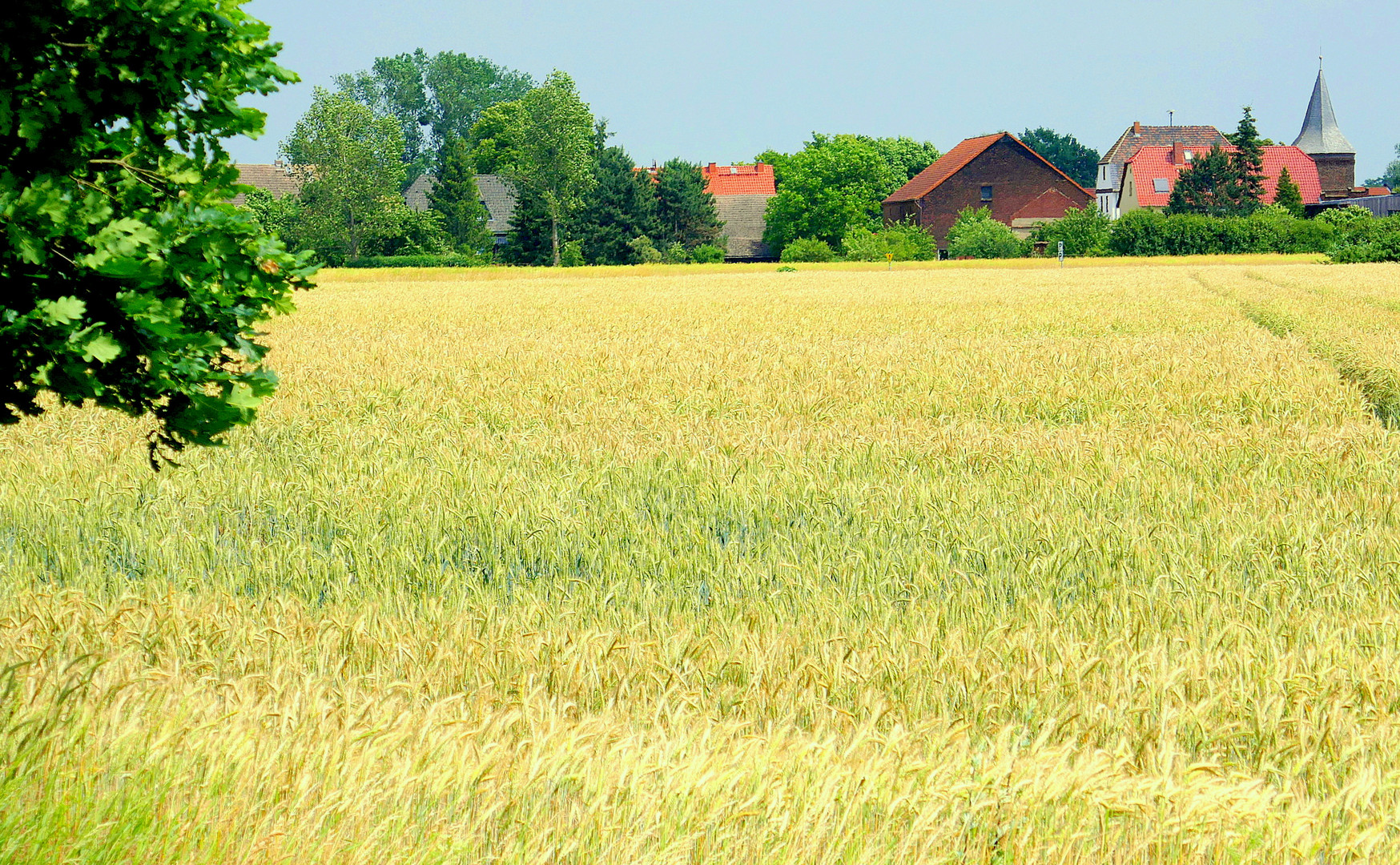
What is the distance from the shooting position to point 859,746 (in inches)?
145

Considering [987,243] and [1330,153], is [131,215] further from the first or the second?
[1330,153]

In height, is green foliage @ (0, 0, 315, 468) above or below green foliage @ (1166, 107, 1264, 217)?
below

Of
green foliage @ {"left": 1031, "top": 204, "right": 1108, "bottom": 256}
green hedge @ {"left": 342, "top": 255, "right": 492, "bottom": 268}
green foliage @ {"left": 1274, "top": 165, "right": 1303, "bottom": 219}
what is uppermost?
green foliage @ {"left": 1274, "top": 165, "right": 1303, "bottom": 219}

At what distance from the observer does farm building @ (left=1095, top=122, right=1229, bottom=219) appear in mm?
108812

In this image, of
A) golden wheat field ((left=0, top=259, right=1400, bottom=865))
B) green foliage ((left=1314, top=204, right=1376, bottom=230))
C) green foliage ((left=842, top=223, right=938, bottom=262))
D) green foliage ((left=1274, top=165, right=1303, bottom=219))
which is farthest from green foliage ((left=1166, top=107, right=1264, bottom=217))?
golden wheat field ((left=0, top=259, right=1400, bottom=865))

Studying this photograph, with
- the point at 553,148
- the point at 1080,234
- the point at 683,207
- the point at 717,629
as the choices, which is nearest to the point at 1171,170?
the point at 1080,234

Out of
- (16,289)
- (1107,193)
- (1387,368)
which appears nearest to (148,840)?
(16,289)

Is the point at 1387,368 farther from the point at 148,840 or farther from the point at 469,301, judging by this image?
the point at 469,301

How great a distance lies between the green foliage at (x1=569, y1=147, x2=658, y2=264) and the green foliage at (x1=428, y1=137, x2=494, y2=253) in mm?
8913

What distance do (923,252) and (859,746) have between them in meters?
76.2

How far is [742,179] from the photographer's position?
122375 mm

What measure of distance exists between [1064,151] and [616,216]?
112089 mm

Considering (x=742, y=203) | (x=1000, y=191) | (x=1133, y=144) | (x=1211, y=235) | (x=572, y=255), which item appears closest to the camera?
(x=1211, y=235)

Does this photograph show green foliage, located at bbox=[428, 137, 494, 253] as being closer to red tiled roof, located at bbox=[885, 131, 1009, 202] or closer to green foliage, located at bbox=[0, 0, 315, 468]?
red tiled roof, located at bbox=[885, 131, 1009, 202]
